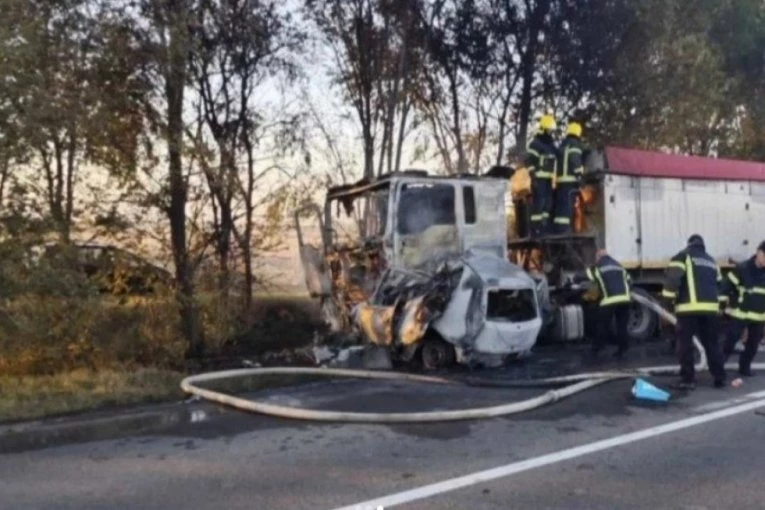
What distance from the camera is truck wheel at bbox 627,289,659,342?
13828 millimetres

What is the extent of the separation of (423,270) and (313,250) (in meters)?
1.80

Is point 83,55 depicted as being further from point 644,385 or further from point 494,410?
point 644,385

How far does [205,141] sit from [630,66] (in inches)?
368

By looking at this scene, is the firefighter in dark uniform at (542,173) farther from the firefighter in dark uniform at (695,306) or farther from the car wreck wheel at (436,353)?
the firefighter in dark uniform at (695,306)

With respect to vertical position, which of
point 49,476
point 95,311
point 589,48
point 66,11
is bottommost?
point 49,476

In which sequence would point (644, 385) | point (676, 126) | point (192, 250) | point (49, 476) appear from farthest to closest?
point (676, 126)
point (192, 250)
point (644, 385)
point (49, 476)

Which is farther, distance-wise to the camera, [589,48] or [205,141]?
[589,48]

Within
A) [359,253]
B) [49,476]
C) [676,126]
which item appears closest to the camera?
[49,476]

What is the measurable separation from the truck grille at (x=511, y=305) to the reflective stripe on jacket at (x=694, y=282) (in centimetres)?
208

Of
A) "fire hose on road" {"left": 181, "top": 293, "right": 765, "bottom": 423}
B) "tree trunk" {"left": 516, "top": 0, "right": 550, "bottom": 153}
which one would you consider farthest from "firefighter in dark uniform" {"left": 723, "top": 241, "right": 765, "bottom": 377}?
"tree trunk" {"left": 516, "top": 0, "right": 550, "bottom": 153}

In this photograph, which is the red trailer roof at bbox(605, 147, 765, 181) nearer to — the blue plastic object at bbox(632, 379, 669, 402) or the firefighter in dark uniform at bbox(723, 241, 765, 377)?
the firefighter in dark uniform at bbox(723, 241, 765, 377)

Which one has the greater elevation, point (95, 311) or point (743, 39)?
point (743, 39)

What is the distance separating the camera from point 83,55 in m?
10.2

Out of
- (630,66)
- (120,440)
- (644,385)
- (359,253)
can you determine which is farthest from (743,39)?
(120,440)
